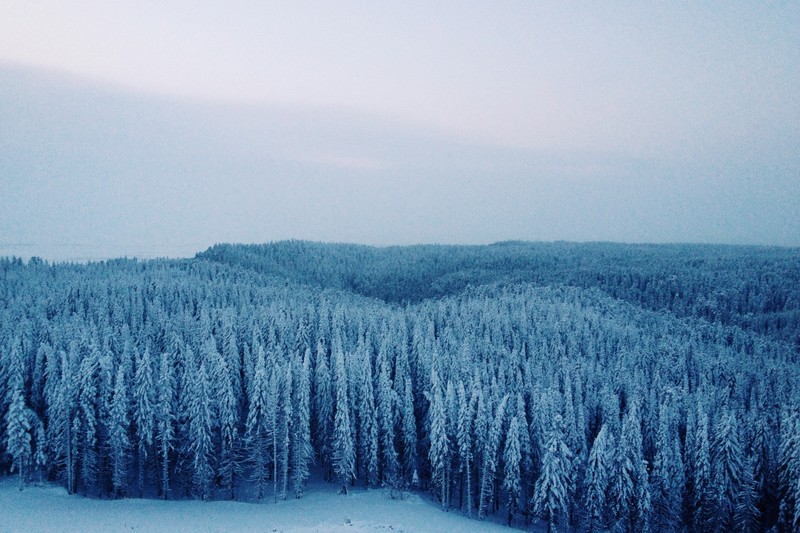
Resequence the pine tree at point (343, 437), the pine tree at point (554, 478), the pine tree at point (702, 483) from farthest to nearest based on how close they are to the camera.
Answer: the pine tree at point (343, 437)
the pine tree at point (702, 483)
the pine tree at point (554, 478)

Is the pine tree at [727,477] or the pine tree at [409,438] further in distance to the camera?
the pine tree at [409,438]

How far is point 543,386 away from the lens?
59.1 m

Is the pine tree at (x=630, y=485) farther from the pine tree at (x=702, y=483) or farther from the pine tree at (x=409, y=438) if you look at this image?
the pine tree at (x=409, y=438)

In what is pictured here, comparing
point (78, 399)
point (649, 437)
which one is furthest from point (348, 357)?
point (649, 437)

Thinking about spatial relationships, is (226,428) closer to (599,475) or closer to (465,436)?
(465,436)

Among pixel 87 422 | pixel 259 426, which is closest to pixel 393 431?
pixel 259 426

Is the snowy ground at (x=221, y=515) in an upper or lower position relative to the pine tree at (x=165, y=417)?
lower

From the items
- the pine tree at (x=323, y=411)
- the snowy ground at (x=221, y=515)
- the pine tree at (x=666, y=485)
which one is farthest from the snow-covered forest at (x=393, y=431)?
the snowy ground at (x=221, y=515)

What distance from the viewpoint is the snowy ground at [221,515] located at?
41.0 m

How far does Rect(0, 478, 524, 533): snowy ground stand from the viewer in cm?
4100

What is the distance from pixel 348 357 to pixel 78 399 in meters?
25.1

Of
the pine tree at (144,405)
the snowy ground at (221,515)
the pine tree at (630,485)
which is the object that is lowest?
the snowy ground at (221,515)

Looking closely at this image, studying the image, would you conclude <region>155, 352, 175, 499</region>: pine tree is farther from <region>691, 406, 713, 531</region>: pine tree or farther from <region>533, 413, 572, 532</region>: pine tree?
<region>691, 406, 713, 531</region>: pine tree

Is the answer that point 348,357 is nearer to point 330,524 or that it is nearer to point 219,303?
point 330,524
